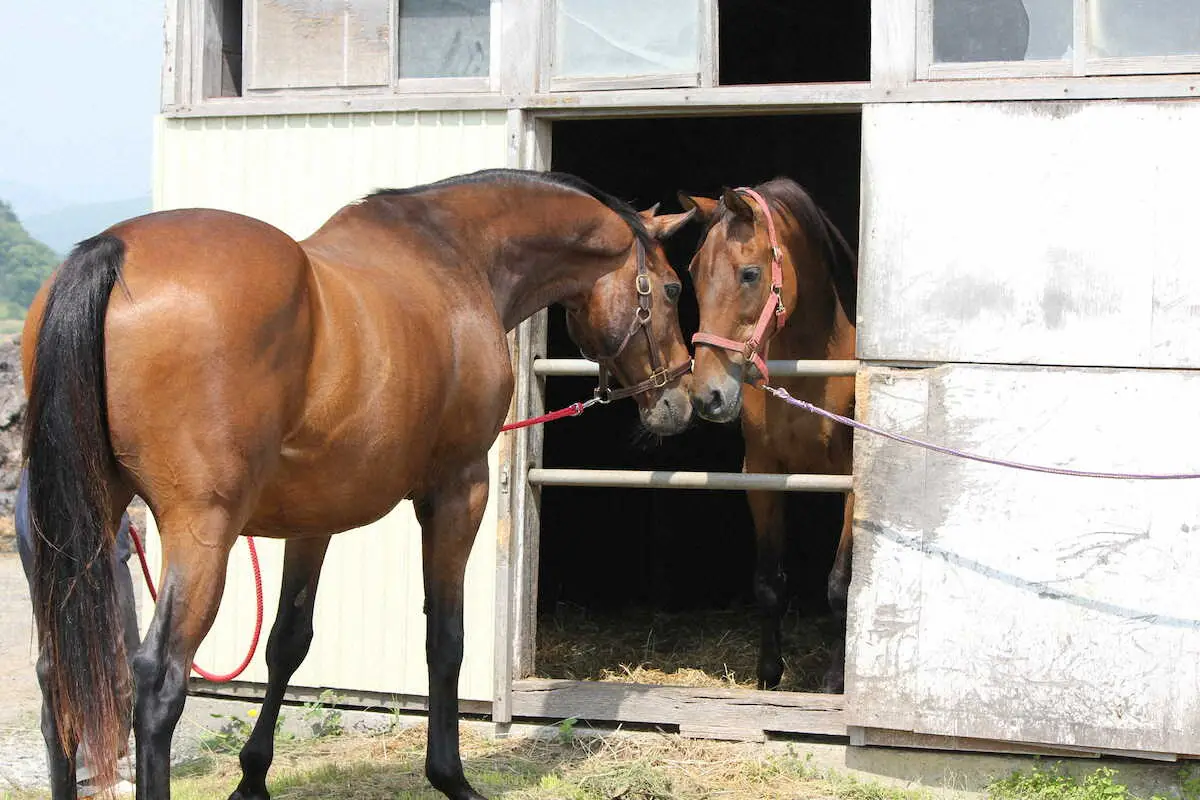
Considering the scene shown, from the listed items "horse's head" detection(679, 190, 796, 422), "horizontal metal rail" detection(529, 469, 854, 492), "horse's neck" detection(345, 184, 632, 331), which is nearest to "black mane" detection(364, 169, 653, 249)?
"horse's neck" detection(345, 184, 632, 331)

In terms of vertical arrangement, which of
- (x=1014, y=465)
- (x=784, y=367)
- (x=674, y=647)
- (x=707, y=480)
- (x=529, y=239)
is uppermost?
(x=529, y=239)

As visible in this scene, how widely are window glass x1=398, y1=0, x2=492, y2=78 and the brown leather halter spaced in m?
1.15

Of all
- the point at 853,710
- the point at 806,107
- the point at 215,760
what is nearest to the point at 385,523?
the point at 215,760

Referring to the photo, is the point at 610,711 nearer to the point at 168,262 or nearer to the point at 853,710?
the point at 853,710

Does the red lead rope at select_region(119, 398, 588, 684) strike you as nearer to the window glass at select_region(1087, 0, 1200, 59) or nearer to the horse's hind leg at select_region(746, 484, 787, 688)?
the horse's hind leg at select_region(746, 484, 787, 688)

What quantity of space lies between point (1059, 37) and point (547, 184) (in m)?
1.89

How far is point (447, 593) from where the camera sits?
4.20m

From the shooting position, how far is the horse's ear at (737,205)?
5.05 metres

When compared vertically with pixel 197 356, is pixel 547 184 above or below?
above

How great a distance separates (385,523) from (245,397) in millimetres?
2158

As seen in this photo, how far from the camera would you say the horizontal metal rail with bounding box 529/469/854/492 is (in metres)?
4.87

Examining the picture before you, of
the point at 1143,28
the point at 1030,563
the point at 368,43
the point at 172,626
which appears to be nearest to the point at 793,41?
the point at 368,43

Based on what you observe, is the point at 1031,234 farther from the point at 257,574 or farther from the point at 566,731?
the point at 257,574

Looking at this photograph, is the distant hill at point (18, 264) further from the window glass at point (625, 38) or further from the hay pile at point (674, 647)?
the window glass at point (625, 38)
